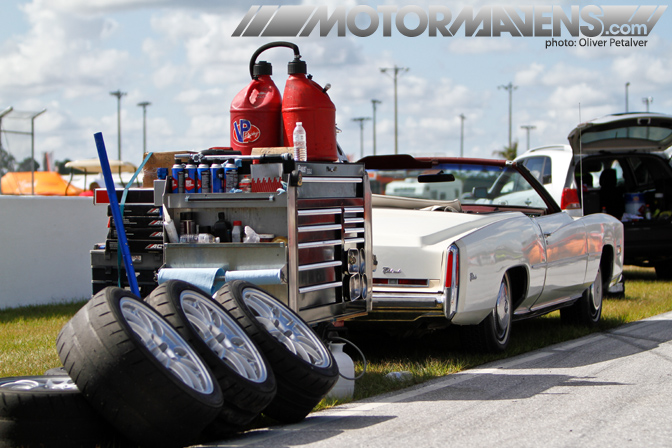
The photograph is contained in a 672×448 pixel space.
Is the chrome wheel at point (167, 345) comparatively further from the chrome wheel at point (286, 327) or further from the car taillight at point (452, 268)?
the car taillight at point (452, 268)

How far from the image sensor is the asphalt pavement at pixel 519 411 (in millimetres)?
4707

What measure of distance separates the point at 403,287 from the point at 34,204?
658cm

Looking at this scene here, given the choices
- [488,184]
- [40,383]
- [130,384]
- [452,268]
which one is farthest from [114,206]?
[488,184]

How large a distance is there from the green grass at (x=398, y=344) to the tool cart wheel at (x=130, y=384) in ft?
5.34

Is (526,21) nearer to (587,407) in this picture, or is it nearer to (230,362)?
(587,407)

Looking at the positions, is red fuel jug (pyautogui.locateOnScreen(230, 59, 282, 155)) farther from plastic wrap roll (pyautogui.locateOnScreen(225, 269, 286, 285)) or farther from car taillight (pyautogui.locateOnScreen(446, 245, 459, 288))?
car taillight (pyautogui.locateOnScreen(446, 245, 459, 288))

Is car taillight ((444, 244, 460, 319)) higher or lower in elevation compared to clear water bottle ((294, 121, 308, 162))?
lower

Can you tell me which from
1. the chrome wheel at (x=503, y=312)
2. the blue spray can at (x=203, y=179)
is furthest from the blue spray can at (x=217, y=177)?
the chrome wheel at (x=503, y=312)

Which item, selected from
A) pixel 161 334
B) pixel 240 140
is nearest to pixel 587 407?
pixel 161 334

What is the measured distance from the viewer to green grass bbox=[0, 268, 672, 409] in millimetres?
6945

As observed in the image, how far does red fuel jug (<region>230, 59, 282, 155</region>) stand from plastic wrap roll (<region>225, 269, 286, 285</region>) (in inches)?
52.8

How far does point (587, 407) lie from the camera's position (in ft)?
18.3

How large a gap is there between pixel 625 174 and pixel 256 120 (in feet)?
33.3

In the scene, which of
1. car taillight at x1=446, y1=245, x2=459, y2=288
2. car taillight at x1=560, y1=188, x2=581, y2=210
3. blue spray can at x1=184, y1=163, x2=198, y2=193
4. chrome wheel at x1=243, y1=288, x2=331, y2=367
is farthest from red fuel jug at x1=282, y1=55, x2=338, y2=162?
Result: car taillight at x1=560, y1=188, x2=581, y2=210
